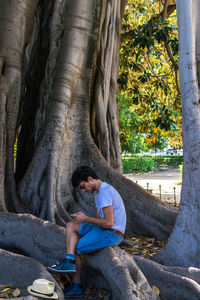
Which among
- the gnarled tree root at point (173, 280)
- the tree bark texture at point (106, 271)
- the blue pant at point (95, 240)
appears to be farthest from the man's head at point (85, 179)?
the gnarled tree root at point (173, 280)

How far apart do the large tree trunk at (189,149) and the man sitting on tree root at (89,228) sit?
905 mm

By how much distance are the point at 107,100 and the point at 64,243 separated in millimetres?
3377

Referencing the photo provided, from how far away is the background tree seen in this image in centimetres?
461

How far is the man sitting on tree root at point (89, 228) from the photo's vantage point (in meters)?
2.72

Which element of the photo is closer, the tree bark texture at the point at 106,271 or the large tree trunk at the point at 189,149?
the tree bark texture at the point at 106,271

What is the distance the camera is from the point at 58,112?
15.9ft

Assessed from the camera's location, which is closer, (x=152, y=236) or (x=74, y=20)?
(x=152, y=236)

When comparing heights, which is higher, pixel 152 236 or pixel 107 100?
pixel 107 100

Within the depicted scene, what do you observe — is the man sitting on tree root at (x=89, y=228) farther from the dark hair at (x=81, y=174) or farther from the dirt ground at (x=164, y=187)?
the dirt ground at (x=164, y=187)

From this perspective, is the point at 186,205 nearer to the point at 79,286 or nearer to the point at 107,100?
the point at 79,286

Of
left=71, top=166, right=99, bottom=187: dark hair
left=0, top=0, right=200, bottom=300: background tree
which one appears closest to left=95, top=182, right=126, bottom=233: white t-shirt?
left=71, top=166, right=99, bottom=187: dark hair

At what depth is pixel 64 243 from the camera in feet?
10.3

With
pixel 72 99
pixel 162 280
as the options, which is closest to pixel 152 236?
pixel 162 280

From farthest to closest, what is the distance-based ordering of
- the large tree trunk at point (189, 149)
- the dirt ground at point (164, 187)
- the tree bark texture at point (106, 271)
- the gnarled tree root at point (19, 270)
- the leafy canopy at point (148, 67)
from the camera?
the dirt ground at point (164, 187) < the leafy canopy at point (148, 67) < the large tree trunk at point (189, 149) < the gnarled tree root at point (19, 270) < the tree bark texture at point (106, 271)
